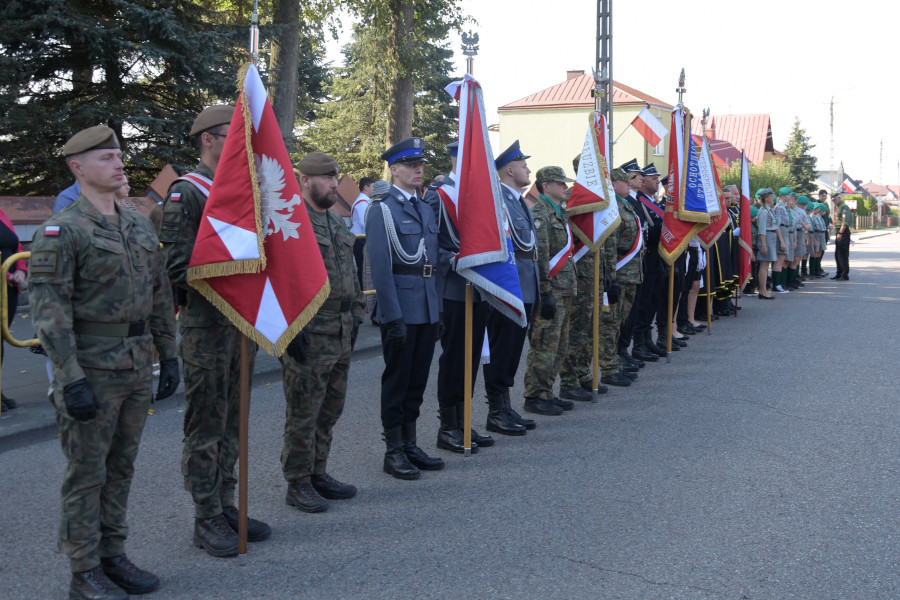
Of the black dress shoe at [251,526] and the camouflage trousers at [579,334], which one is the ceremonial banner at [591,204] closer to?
the camouflage trousers at [579,334]

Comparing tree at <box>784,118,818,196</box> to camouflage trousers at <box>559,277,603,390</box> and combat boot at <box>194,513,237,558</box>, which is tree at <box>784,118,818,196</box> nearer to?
camouflage trousers at <box>559,277,603,390</box>

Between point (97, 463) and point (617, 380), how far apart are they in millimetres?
5883

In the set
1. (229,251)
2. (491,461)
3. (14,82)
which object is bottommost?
(491,461)

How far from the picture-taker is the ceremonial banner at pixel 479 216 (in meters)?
6.01

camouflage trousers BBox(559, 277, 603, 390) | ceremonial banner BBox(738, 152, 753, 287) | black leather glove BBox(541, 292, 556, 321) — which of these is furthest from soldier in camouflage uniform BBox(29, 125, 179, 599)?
ceremonial banner BBox(738, 152, 753, 287)

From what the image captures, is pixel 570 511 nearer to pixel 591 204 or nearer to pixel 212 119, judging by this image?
pixel 212 119

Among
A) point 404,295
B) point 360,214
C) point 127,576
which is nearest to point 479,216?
point 404,295

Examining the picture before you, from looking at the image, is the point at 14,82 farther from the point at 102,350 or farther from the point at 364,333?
the point at 102,350

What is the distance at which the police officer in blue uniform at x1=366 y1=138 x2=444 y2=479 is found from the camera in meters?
5.34

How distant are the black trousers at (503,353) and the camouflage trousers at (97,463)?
3422mm

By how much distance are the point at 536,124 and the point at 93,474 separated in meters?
52.0

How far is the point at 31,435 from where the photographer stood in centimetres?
631

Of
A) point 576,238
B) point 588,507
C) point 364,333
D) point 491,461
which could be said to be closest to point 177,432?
point 491,461

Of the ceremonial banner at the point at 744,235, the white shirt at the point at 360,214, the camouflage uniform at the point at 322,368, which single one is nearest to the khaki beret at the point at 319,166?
the camouflage uniform at the point at 322,368
